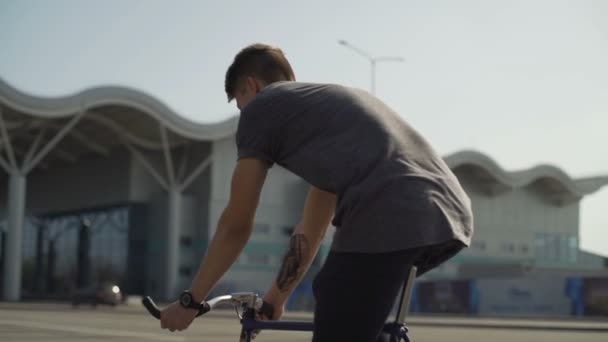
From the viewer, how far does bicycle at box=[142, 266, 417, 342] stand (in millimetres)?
2378

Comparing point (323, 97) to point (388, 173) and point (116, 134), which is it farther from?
point (116, 134)

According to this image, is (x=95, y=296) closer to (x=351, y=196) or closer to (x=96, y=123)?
(x=96, y=123)

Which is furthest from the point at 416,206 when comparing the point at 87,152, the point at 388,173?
the point at 87,152

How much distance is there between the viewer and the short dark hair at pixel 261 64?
106 inches

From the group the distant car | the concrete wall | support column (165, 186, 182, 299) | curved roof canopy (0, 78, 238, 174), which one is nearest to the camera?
the distant car

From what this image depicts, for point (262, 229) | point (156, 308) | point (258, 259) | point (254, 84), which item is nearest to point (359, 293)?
point (156, 308)

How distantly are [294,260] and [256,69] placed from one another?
1.84 ft

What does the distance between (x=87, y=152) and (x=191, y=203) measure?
30.5 ft

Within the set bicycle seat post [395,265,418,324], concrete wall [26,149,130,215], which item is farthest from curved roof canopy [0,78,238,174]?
bicycle seat post [395,265,418,324]

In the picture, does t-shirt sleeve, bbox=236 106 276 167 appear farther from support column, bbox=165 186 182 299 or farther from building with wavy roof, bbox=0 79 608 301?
support column, bbox=165 186 182 299

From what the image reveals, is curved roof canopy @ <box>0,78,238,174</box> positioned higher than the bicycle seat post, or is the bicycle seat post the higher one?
curved roof canopy @ <box>0,78,238,174</box>

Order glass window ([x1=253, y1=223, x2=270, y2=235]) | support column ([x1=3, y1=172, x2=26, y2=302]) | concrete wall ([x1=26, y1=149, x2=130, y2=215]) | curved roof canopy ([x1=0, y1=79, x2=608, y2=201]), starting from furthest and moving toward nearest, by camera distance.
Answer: concrete wall ([x1=26, y1=149, x2=130, y2=215]) → glass window ([x1=253, y1=223, x2=270, y2=235]) → curved roof canopy ([x1=0, y1=79, x2=608, y2=201]) → support column ([x1=3, y1=172, x2=26, y2=302])

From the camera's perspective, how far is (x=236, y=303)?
2.67 meters

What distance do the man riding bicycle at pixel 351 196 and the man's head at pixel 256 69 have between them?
0.07 m
